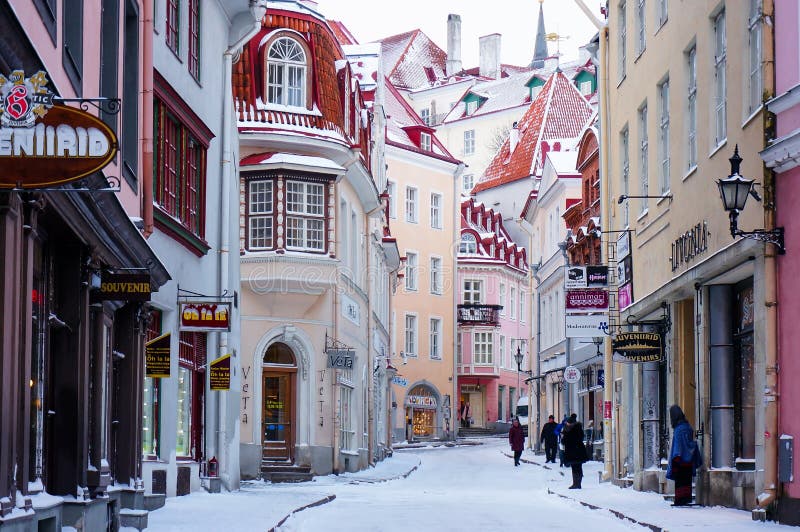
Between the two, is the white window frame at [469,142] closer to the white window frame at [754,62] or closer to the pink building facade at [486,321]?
the pink building facade at [486,321]

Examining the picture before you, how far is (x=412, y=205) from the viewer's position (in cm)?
6731

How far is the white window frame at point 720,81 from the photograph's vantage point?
2073 cm

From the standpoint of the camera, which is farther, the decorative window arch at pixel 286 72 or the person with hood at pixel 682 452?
the decorative window arch at pixel 286 72

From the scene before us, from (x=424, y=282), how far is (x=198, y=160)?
47.2 m

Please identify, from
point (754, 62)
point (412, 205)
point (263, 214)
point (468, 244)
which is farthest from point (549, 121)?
point (754, 62)

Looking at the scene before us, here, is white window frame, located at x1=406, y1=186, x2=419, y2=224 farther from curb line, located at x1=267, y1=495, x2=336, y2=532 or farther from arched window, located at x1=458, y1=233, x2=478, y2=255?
curb line, located at x1=267, y1=495, x2=336, y2=532

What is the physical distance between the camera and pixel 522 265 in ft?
Answer: 283

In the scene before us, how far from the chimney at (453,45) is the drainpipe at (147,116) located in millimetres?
105827

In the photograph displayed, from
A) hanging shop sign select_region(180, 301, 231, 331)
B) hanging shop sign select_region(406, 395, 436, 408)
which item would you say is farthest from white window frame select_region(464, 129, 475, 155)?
hanging shop sign select_region(180, 301, 231, 331)

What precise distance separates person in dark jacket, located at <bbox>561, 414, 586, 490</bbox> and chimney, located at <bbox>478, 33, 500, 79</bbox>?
92.6 metres

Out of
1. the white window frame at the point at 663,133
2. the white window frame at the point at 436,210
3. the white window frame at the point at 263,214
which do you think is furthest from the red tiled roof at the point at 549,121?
the white window frame at the point at 663,133

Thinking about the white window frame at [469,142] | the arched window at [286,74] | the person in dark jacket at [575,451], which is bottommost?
the person in dark jacket at [575,451]

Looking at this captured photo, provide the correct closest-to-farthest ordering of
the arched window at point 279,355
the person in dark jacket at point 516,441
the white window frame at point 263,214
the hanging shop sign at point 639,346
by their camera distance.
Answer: the hanging shop sign at point 639,346 < the white window frame at point 263,214 < the arched window at point 279,355 < the person in dark jacket at point 516,441

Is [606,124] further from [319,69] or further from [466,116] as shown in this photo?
[466,116]
